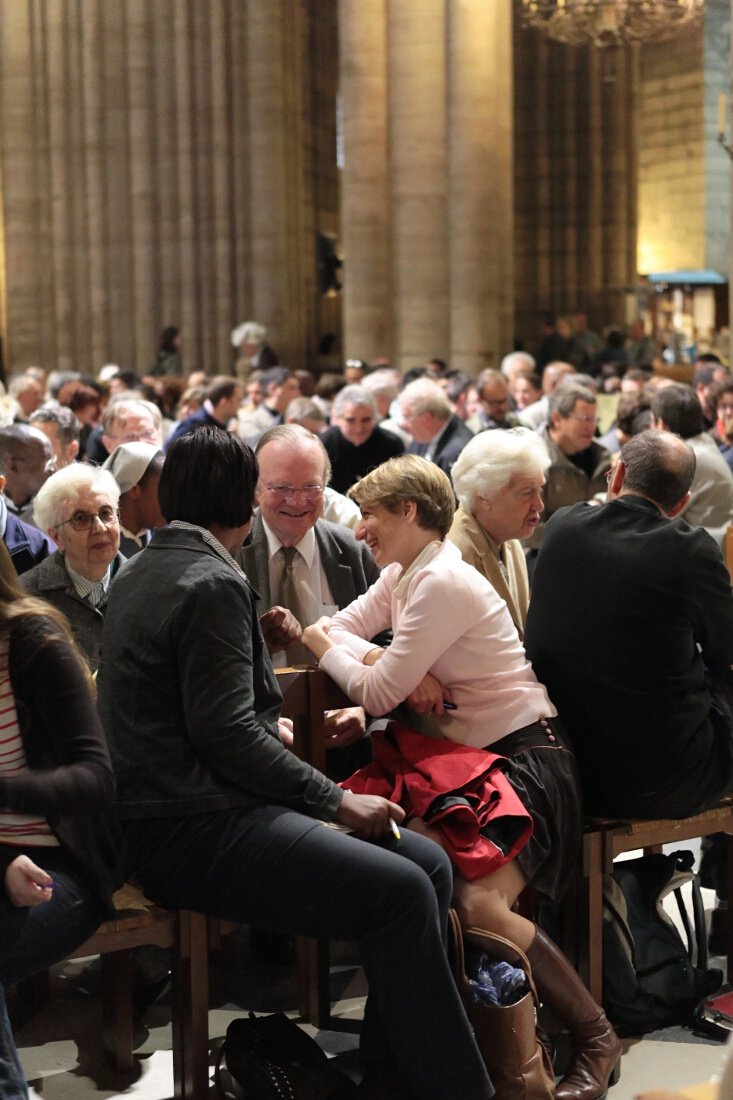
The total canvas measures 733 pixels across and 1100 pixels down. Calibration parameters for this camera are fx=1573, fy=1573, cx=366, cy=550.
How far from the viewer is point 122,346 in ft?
69.0

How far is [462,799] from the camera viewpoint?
13.3 ft

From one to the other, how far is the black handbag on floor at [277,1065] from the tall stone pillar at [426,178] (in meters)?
11.6

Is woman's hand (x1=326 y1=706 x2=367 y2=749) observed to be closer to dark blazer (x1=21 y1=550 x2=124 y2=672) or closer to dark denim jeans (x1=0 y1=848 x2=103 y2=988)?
dark blazer (x1=21 y1=550 x2=124 y2=672)

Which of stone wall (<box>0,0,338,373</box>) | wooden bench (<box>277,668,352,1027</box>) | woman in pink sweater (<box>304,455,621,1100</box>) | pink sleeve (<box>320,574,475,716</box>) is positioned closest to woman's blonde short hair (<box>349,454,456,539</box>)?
woman in pink sweater (<box>304,455,621,1100</box>)

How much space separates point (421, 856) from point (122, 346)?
17.9m

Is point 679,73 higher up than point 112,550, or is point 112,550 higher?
point 679,73

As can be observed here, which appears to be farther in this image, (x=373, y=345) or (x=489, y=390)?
(x=373, y=345)

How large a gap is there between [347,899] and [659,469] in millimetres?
1566

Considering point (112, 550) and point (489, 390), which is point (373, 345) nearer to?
point (489, 390)

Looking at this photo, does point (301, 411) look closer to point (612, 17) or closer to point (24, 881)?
point (24, 881)

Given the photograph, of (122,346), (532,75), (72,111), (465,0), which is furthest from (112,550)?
(532,75)

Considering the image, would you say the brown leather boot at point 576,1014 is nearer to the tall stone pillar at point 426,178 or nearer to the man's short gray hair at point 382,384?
the man's short gray hair at point 382,384

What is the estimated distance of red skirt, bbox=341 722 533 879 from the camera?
4.03 meters

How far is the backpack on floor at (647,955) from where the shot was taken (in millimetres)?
4449
